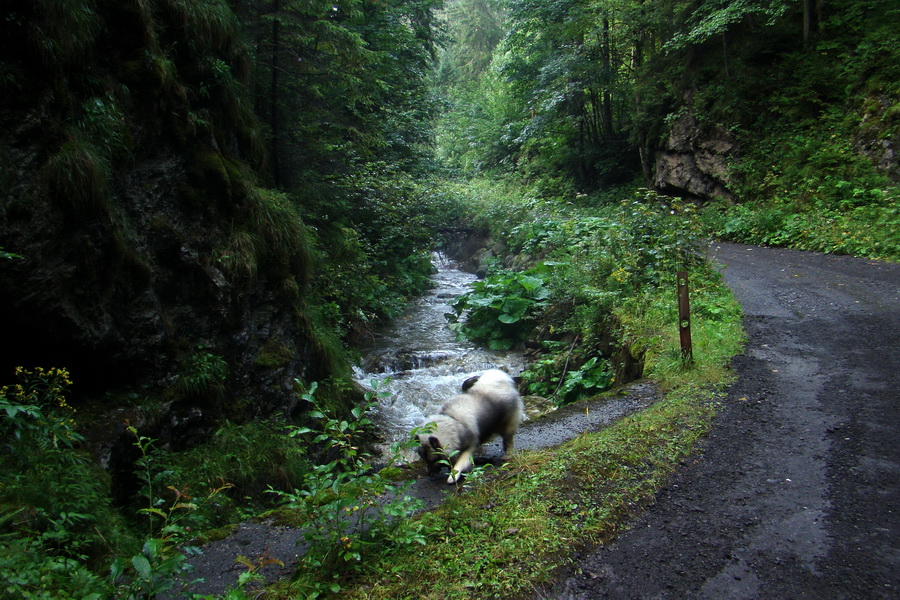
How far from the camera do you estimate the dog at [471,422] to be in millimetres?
4070

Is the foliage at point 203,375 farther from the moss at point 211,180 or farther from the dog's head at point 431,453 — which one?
the dog's head at point 431,453

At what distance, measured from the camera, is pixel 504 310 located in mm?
12289

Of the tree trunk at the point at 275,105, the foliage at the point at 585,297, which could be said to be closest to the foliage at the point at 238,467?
the foliage at the point at 585,297

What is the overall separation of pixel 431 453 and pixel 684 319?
3662mm

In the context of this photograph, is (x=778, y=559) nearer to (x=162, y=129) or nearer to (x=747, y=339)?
(x=747, y=339)

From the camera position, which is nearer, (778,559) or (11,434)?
(778,559)

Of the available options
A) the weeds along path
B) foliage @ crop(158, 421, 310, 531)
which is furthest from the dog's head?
foliage @ crop(158, 421, 310, 531)

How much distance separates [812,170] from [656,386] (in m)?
11.4

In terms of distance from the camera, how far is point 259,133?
809cm

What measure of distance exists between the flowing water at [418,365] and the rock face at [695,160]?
33.5 ft

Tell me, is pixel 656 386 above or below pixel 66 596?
below

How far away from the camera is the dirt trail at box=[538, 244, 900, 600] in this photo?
275 cm

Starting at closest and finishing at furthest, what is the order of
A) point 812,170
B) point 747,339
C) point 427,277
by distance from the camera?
point 747,339 < point 812,170 < point 427,277

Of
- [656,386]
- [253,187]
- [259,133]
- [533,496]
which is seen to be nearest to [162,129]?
[253,187]
